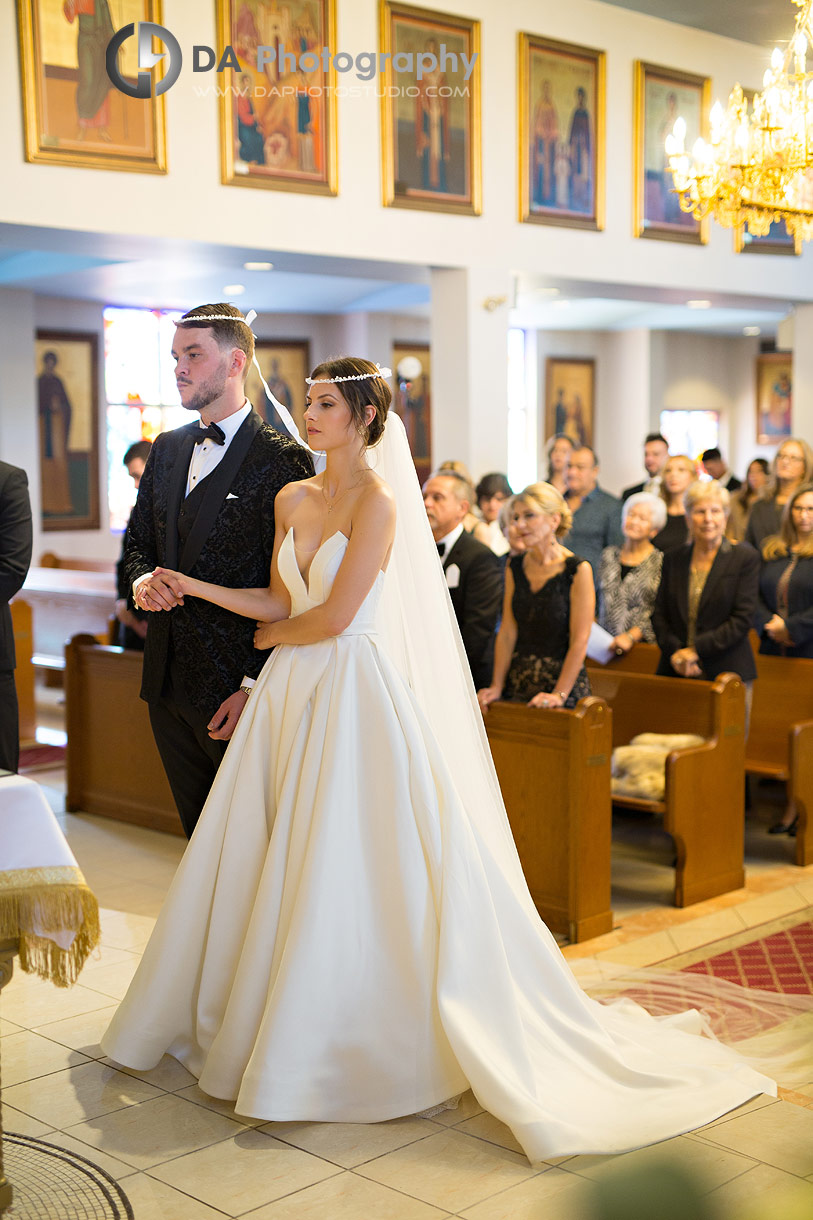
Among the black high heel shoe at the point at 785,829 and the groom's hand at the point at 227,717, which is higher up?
the groom's hand at the point at 227,717

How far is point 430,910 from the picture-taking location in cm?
314

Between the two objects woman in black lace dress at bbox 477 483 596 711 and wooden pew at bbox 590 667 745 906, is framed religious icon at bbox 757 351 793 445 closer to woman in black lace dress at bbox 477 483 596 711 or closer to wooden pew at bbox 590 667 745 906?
wooden pew at bbox 590 667 745 906

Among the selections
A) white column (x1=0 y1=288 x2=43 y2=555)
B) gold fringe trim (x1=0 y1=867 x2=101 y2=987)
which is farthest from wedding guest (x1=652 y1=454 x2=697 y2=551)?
white column (x1=0 y1=288 x2=43 y2=555)

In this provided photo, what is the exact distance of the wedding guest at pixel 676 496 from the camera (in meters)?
7.79

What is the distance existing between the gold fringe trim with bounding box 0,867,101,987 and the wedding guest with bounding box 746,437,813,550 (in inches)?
213

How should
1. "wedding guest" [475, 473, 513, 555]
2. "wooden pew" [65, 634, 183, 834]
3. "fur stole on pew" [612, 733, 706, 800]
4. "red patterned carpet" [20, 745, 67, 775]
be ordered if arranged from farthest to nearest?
"wedding guest" [475, 473, 513, 555] → "red patterned carpet" [20, 745, 67, 775] → "wooden pew" [65, 634, 183, 834] → "fur stole on pew" [612, 733, 706, 800]

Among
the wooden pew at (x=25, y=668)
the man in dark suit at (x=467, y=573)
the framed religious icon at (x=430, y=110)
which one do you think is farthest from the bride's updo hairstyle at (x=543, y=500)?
the wooden pew at (x=25, y=668)

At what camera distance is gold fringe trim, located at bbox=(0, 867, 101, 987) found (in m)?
2.51

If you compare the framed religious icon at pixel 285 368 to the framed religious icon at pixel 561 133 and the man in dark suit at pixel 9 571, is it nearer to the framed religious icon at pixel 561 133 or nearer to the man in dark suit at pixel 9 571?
the framed religious icon at pixel 561 133

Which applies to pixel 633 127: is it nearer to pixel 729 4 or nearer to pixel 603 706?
pixel 729 4

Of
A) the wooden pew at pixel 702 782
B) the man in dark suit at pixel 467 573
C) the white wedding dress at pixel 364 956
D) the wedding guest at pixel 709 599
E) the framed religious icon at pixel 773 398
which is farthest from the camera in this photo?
the framed religious icon at pixel 773 398

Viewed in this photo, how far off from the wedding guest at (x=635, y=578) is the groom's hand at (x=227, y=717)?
3.27m

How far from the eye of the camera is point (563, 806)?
489 cm

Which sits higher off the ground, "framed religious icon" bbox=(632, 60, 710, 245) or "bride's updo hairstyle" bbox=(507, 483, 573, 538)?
"framed religious icon" bbox=(632, 60, 710, 245)
